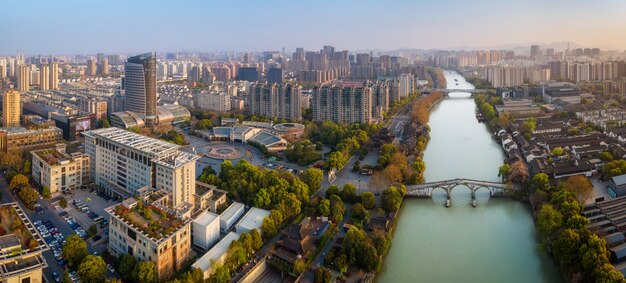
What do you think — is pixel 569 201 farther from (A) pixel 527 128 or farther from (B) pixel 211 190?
(A) pixel 527 128

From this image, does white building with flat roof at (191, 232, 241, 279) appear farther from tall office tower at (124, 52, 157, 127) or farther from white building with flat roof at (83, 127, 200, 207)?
tall office tower at (124, 52, 157, 127)

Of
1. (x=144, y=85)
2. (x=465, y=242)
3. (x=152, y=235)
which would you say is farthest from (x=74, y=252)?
(x=144, y=85)

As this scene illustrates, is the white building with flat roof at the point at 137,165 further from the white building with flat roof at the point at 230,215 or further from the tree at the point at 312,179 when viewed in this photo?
the tree at the point at 312,179

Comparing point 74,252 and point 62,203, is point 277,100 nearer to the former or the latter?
point 62,203

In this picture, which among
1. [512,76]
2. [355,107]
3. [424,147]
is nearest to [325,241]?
[424,147]

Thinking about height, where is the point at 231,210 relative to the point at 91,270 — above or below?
above

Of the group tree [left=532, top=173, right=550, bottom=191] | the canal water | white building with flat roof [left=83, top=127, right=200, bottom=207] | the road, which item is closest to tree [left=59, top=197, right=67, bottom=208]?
the road
